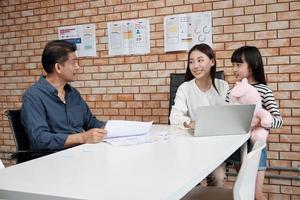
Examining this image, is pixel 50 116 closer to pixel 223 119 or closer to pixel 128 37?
pixel 223 119

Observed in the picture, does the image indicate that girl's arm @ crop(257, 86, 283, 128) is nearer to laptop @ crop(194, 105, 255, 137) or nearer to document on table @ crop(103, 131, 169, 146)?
laptop @ crop(194, 105, 255, 137)

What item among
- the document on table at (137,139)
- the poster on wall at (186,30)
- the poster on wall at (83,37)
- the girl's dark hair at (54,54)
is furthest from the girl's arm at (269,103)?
the poster on wall at (83,37)

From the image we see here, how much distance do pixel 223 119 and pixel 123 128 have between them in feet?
1.71

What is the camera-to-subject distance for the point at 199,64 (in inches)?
93.4

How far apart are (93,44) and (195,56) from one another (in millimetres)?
Answer: 1568

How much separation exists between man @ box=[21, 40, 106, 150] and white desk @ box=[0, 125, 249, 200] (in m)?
0.42

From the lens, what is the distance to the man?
2.01 m

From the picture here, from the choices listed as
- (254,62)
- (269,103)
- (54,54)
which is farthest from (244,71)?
(54,54)

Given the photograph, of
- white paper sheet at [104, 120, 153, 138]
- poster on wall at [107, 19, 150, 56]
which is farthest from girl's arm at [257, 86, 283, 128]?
poster on wall at [107, 19, 150, 56]

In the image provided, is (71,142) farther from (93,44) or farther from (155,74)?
(93,44)

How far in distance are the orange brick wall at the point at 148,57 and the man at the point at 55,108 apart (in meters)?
1.03

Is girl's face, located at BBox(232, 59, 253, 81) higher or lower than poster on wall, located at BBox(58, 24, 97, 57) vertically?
lower

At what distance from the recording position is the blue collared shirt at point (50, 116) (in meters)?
2.01

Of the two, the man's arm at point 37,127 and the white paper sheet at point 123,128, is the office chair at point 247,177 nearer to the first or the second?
the white paper sheet at point 123,128
